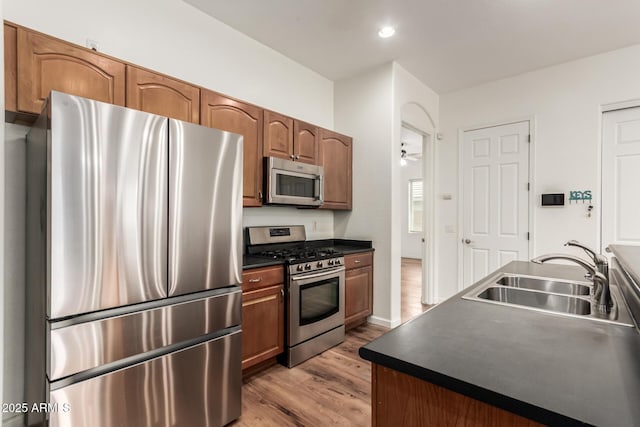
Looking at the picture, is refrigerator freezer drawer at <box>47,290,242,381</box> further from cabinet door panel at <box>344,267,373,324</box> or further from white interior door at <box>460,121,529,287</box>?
white interior door at <box>460,121,529,287</box>

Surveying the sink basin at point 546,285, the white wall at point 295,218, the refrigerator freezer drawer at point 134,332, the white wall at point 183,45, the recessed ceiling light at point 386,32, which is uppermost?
the recessed ceiling light at point 386,32

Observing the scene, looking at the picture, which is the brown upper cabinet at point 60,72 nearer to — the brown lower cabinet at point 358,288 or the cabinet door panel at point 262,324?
the cabinet door panel at point 262,324

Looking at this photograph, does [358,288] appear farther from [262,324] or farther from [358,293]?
[262,324]

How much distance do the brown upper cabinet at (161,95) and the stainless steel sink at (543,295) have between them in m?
2.08

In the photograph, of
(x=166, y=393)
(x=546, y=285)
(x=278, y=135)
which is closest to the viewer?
(x=166, y=393)

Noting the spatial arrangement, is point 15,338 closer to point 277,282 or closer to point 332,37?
point 277,282

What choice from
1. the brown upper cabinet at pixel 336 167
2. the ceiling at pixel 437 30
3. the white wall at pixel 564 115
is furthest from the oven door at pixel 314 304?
the white wall at pixel 564 115

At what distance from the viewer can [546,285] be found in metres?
1.75

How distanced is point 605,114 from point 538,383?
12.6 ft

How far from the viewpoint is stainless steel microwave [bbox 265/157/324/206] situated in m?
2.78

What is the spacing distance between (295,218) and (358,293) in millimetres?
1069

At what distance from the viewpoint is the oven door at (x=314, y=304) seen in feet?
8.52

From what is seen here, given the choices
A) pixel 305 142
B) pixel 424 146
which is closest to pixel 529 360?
→ pixel 305 142

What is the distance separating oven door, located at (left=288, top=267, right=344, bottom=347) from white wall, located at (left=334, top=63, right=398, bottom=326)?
2.12ft
